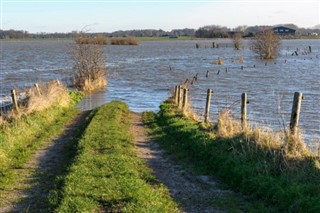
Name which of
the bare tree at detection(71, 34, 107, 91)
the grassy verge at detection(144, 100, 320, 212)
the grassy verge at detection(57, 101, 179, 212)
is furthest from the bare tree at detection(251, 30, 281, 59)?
the grassy verge at detection(57, 101, 179, 212)

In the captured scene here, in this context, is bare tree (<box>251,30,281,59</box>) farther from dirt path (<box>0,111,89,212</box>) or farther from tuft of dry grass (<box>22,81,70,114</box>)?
dirt path (<box>0,111,89,212</box>)

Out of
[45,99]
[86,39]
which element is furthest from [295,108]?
[86,39]

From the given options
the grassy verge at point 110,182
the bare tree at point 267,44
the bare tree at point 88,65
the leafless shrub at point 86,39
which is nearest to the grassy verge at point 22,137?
the grassy verge at point 110,182

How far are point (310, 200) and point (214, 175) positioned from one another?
3.36 meters

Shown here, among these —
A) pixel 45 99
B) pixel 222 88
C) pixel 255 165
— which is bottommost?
pixel 222 88

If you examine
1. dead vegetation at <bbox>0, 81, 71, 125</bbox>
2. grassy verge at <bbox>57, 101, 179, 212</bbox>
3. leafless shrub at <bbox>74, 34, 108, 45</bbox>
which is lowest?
grassy verge at <bbox>57, 101, 179, 212</bbox>

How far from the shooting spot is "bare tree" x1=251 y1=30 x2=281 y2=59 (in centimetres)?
7111

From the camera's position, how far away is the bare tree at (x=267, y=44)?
233 ft

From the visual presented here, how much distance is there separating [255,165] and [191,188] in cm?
165

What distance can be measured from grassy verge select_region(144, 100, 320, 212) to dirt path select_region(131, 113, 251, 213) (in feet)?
1.44

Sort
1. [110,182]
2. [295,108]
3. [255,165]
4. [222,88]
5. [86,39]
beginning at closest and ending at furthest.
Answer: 1. [110,182]
2. [255,165]
3. [295,108]
4. [222,88]
5. [86,39]

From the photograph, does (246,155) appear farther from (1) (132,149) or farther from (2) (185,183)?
(1) (132,149)

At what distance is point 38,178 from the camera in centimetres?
1214

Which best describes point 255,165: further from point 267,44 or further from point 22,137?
point 267,44
